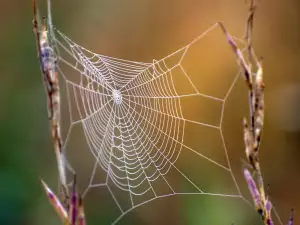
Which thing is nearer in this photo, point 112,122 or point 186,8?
point 112,122

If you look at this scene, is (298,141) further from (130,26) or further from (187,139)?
(130,26)

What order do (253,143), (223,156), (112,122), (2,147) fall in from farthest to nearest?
(2,147) → (223,156) → (112,122) → (253,143)

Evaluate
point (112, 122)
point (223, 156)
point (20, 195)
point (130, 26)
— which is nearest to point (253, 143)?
point (112, 122)

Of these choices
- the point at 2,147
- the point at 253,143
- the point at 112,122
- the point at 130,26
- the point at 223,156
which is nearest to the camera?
the point at 253,143

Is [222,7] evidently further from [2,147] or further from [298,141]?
[2,147]

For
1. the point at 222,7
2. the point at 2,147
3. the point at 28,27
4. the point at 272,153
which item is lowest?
the point at 272,153

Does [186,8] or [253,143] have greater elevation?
[186,8]
